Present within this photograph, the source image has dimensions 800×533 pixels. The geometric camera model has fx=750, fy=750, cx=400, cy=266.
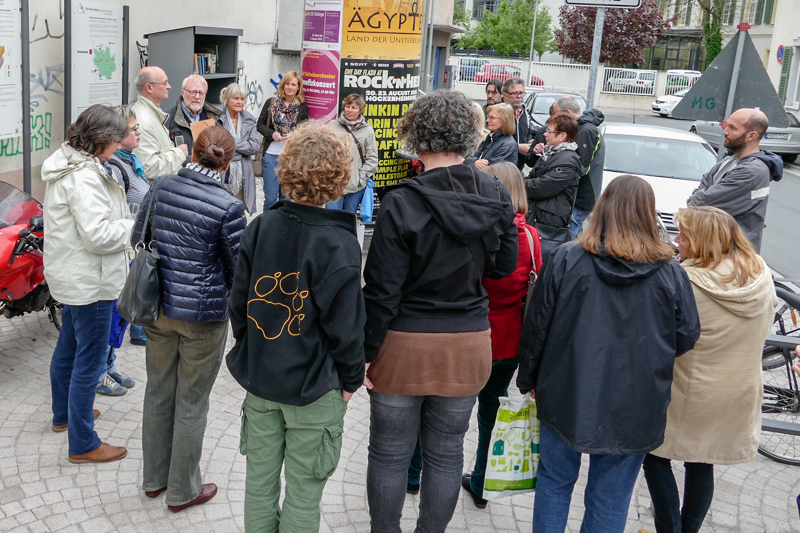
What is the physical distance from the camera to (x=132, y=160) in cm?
516

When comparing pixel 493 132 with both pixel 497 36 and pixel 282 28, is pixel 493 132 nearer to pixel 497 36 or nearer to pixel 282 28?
pixel 282 28

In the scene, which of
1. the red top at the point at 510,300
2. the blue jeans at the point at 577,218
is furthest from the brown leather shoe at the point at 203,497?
the blue jeans at the point at 577,218

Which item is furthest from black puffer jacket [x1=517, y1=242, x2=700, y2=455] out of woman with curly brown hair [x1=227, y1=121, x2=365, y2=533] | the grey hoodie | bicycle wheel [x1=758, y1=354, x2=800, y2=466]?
the grey hoodie

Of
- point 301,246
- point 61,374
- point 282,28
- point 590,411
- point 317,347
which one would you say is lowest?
point 61,374

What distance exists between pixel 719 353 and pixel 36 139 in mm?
6149

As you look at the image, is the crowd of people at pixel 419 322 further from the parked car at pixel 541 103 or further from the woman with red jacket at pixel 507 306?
the parked car at pixel 541 103

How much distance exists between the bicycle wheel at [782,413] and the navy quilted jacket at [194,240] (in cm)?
341

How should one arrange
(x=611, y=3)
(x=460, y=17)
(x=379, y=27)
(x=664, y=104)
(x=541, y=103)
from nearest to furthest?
(x=611, y=3) → (x=379, y=27) → (x=541, y=103) → (x=664, y=104) → (x=460, y=17)

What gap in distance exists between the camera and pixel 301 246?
2758 mm

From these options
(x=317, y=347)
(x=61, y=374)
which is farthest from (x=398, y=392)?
(x=61, y=374)

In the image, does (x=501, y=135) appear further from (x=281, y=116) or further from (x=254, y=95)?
(x=254, y=95)

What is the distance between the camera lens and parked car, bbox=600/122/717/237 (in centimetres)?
891

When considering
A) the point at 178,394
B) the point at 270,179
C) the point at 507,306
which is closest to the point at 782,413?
the point at 507,306

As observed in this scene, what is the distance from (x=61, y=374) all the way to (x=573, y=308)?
110 inches
